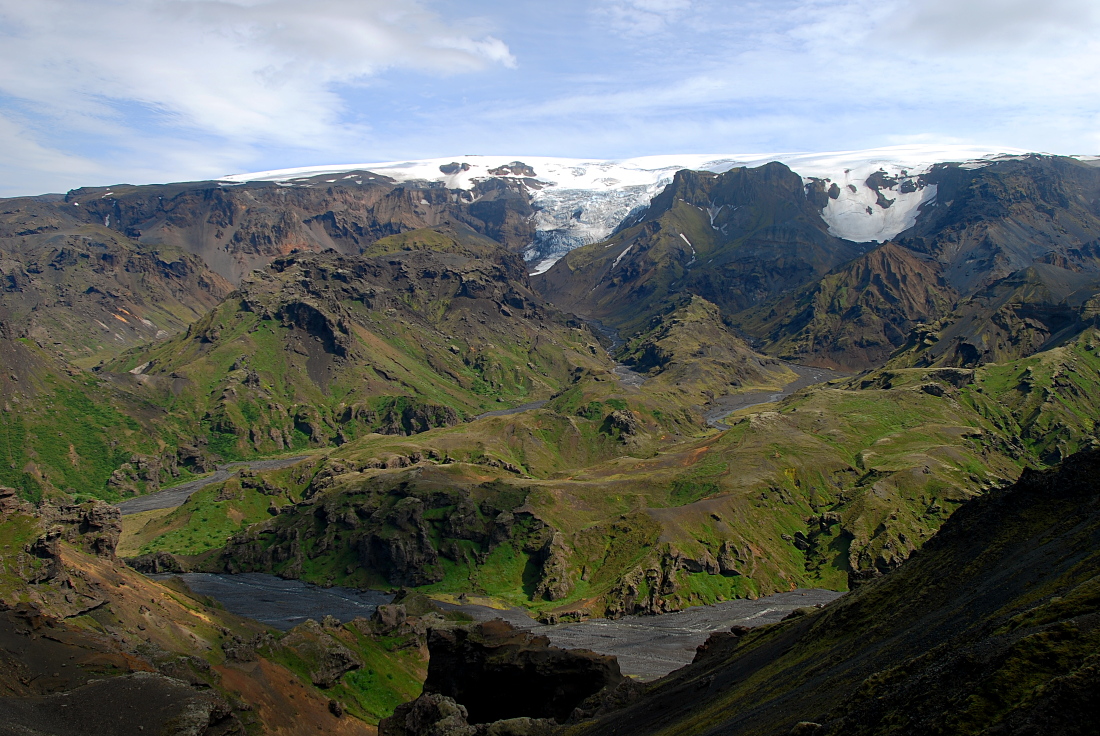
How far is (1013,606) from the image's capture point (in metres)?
63.9

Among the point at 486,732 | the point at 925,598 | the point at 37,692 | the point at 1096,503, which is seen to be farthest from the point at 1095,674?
the point at 37,692

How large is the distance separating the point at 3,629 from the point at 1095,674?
101 metres

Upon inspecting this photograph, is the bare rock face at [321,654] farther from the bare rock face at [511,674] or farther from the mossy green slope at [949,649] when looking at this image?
the mossy green slope at [949,649]

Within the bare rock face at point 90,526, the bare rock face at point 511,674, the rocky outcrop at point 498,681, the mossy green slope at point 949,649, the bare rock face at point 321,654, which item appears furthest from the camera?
the bare rock face at point 90,526

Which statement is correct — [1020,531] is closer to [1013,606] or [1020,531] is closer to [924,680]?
[1013,606]

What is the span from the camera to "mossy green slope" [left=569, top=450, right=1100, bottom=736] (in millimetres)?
44438

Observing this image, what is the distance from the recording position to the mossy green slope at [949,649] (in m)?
44.4

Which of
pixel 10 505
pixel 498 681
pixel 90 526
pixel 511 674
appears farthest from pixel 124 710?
pixel 90 526

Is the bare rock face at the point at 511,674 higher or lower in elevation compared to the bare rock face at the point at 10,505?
lower

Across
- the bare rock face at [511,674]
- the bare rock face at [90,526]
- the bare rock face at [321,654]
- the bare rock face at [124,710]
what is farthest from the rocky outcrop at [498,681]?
the bare rock face at [90,526]

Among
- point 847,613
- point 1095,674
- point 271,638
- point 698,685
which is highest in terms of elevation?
point 1095,674

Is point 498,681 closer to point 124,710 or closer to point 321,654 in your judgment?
point 321,654

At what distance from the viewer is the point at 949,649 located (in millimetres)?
56438

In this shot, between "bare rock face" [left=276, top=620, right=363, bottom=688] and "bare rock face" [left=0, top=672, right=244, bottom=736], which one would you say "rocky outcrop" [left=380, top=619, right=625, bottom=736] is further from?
"bare rock face" [left=0, top=672, right=244, bottom=736]
